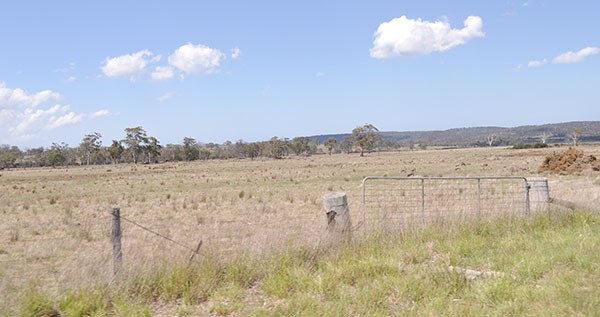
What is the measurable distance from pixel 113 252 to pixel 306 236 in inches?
108

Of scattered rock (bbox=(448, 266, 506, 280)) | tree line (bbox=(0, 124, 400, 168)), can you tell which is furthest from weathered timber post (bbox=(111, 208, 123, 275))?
tree line (bbox=(0, 124, 400, 168))

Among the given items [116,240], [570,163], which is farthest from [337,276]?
[570,163]

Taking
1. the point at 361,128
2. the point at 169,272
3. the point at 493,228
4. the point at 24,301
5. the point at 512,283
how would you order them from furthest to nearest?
1. the point at 361,128
2. the point at 493,228
3. the point at 169,272
4. the point at 512,283
5. the point at 24,301

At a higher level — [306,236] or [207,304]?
[306,236]

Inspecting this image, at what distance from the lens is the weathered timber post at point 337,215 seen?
24.2 ft

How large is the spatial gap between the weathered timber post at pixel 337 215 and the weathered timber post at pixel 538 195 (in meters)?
4.79

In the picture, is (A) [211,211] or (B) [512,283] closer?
(B) [512,283]

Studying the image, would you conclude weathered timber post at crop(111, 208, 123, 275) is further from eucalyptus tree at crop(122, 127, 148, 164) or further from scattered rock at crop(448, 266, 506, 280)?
eucalyptus tree at crop(122, 127, 148, 164)

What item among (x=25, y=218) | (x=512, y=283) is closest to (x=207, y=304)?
(x=512, y=283)

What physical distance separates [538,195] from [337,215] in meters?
5.12

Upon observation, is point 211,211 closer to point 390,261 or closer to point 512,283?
point 390,261

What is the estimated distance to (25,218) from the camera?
18.7 m

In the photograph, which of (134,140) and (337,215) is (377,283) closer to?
(337,215)

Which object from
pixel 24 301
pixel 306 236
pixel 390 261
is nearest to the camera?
pixel 24 301
